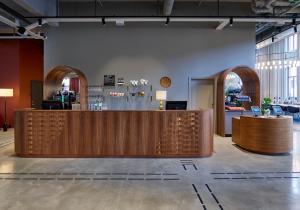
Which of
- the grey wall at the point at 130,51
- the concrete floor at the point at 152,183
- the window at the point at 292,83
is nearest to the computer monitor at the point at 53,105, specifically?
the concrete floor at the point at 152,183

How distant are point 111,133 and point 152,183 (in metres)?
2.19

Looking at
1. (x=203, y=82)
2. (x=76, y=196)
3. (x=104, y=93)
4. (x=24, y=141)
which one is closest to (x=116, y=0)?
(x=104, y=93)

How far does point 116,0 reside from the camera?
32.4ft

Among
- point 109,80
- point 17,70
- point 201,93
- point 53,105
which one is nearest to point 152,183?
point 53,105

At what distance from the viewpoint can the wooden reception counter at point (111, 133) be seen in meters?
6.61

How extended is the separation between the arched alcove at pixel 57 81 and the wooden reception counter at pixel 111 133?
3061 millimetres

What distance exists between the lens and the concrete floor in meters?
3.89

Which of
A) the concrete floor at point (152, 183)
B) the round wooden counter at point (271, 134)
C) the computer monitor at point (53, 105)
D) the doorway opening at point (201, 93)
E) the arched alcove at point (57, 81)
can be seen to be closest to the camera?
the concrete floor at point (152, 183)

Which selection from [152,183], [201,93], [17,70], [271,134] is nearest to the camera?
[152,183]

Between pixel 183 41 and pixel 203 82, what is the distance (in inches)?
65.6

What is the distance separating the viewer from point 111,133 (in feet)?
21.8

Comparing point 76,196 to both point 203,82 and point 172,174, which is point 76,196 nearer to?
point 172,174

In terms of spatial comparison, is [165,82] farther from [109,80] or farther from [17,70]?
[17,70]

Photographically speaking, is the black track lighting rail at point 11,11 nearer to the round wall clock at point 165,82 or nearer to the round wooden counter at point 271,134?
the round wall clock at point 165,82
